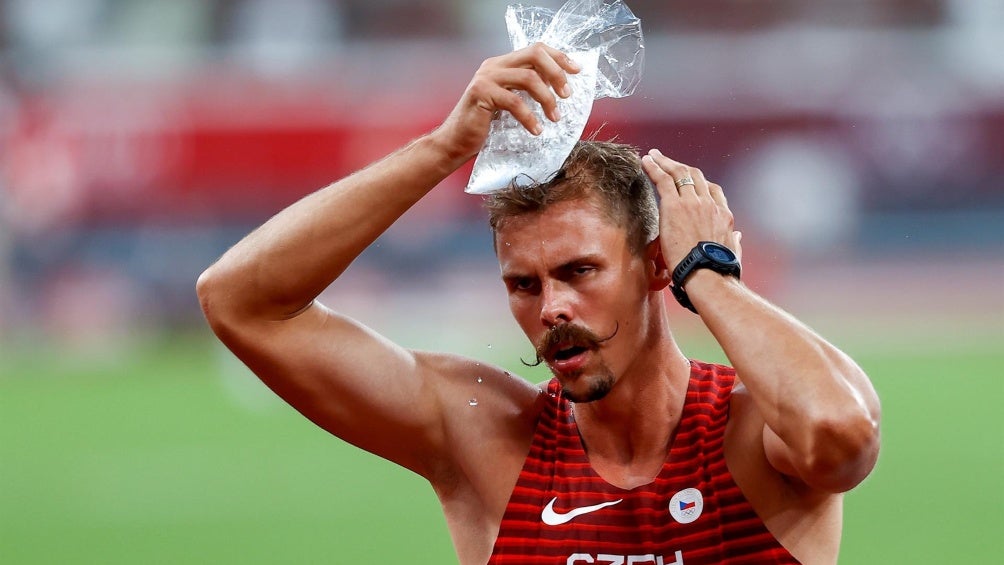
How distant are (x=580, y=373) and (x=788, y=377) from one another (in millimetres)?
540

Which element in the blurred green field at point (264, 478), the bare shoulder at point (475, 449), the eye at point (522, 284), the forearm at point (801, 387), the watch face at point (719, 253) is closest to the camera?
the forearm at point (801, 387)

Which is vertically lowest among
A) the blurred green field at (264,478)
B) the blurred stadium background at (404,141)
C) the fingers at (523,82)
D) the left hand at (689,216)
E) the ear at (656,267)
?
the blurred green field at (264,478)

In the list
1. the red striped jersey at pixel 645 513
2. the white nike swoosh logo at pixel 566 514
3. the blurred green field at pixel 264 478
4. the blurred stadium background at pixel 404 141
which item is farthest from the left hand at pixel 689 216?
the blurred stadium background at pixel 404 141

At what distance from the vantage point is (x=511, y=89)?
10.3ft

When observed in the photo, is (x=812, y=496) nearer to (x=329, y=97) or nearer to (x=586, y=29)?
(x=586, y=29)

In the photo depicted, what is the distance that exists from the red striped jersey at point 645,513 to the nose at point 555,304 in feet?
1.53

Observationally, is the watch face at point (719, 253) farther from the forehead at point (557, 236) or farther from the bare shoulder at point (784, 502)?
the bare shoulder at point (784, 502)

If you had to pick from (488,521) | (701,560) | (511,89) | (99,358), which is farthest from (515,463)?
(99,358)

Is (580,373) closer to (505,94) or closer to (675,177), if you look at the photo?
A: (675,177)

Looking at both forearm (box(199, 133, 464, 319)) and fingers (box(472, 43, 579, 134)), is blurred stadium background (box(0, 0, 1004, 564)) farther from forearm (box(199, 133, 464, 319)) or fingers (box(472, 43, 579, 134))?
fingers (box(472, 43, 579, 134))

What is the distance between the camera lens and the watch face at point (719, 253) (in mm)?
3195

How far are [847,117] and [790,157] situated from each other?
1471mm

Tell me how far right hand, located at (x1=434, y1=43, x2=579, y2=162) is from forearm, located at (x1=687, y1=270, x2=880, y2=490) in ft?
1.97

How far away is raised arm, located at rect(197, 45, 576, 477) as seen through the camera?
10.3 feet
